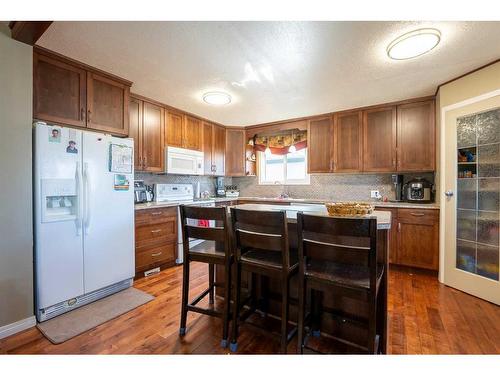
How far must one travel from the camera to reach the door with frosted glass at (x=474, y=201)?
7.34ft

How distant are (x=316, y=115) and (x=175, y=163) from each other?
2455 mm

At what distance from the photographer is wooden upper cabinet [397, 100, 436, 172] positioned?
3062 millimetres

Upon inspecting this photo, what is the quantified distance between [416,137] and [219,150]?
3.15 metres

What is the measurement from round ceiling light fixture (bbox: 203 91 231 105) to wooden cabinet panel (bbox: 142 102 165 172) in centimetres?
75

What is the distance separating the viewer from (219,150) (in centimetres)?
446

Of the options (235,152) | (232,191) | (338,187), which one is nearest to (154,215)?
(232,191)

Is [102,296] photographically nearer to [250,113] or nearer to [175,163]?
[175,163]

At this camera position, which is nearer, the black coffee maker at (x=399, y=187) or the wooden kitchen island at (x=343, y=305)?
the wooden kitchen island at (x=343, y=305)

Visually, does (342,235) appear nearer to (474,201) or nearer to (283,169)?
(474,201)

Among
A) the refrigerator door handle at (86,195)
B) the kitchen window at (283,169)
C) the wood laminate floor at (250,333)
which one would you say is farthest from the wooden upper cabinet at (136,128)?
the kitchen window at (283,169)

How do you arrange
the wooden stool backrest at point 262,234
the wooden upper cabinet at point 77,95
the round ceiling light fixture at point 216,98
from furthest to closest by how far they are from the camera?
1. the round ceiling light fixture at point 216,98
2. the wooden upper cabinet at point 77,95
3. the wooden stool backrest at point 262,234

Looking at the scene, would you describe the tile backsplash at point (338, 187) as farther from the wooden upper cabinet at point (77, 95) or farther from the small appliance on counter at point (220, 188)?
the wooden upper cabinet at point (77, 95)

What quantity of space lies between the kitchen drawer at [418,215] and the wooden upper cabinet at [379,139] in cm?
65
